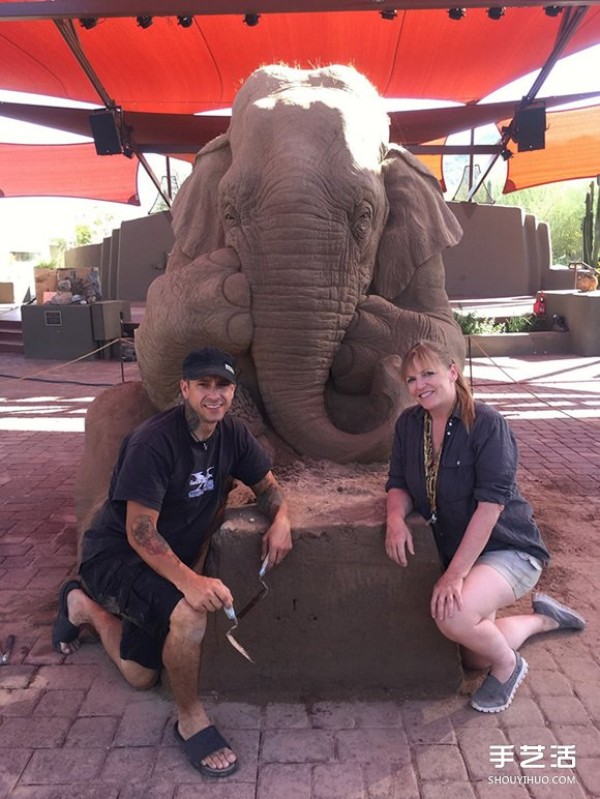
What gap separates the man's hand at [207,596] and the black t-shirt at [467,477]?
32.1 inches

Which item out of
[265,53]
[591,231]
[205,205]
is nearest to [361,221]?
[205,205]

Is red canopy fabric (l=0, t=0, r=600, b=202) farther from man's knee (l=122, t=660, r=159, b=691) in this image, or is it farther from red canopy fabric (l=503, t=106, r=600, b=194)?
man's knee (l=122, t=660, r=159, b=691)

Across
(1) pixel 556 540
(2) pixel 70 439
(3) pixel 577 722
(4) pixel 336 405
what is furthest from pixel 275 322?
(2) pixel 70 439

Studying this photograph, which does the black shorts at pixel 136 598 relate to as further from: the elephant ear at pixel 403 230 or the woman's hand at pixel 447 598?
the elephant ear at pixel 403 230

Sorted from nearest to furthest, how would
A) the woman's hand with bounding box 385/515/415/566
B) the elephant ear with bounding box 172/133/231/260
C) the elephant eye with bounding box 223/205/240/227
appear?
1. the woman's hand with bounding box 385/515/415/566
2. the elephant eye with bounding box 223/205/240/227
3. the elephant ear with bounding box 172/133/231/260

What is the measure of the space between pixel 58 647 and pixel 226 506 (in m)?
0.97

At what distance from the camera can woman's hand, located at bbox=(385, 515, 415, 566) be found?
2.55 m

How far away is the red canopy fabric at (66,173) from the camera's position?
19.3 m

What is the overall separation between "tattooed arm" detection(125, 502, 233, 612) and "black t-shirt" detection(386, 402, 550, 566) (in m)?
0.83

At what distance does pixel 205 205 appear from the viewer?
3.63 meters

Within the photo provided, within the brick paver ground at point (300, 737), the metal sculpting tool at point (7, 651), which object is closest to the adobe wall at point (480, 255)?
the brick paver ground at point (300, 737)

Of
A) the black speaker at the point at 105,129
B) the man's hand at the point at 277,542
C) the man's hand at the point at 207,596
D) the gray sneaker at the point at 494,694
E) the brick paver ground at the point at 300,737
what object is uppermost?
the black speaker at the point at 105,129

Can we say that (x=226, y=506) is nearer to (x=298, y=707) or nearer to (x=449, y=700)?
(x=298, y=707)

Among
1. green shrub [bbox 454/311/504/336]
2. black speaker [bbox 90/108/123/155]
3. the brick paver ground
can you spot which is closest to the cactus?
green shrub [bbox 454/311/504/336]
